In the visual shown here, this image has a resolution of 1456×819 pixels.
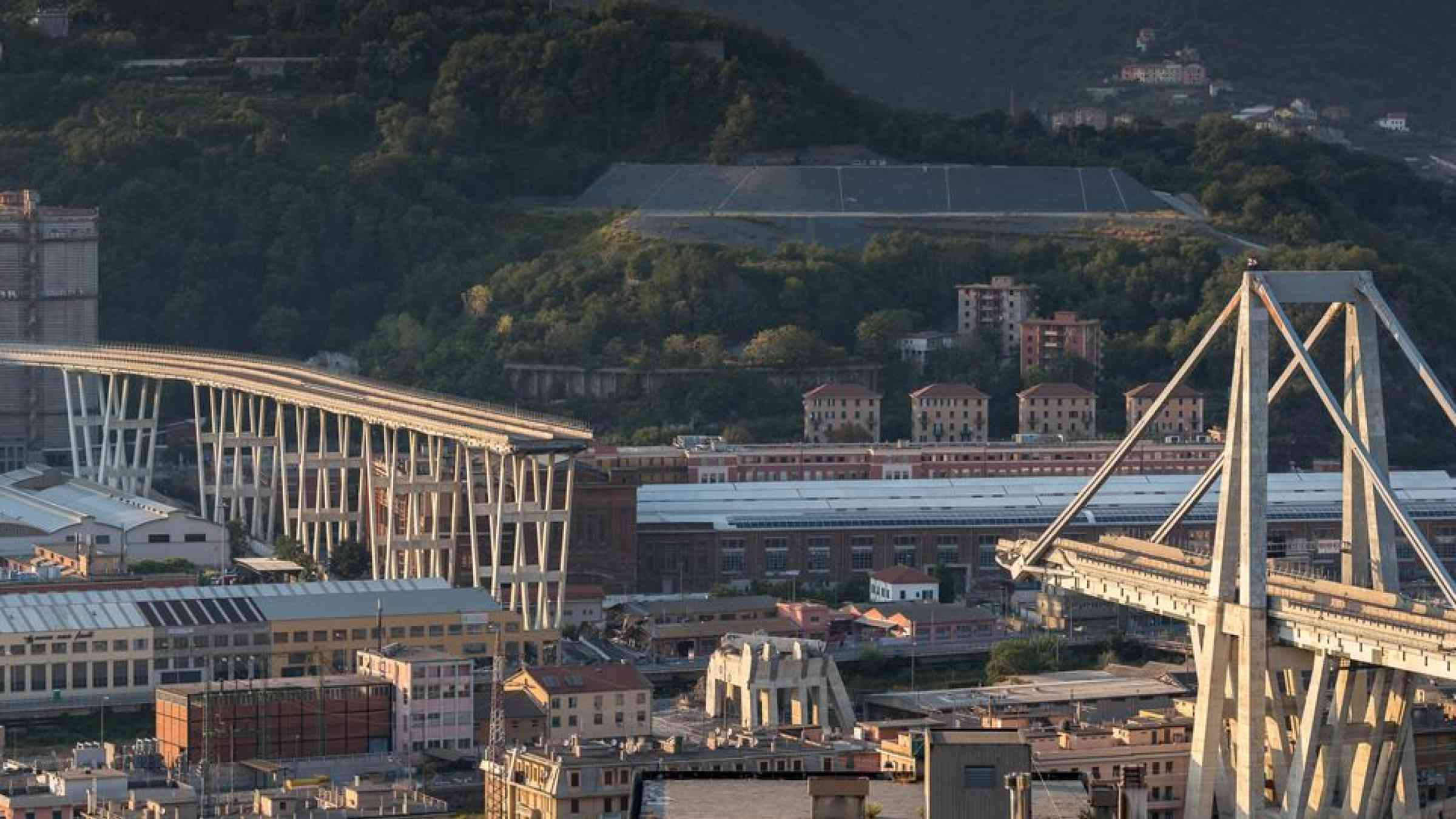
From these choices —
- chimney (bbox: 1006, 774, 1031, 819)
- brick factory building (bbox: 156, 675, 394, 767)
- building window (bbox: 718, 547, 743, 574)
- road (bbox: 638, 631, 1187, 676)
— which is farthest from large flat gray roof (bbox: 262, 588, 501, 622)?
chimney (bbox: 1006, 774, 1031, 819)

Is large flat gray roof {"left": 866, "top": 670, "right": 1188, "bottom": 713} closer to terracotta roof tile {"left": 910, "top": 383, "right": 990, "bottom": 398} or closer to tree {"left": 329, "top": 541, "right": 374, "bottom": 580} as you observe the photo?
tree {"left": 329, "top": 541, "right": 374, "bottom": 580}

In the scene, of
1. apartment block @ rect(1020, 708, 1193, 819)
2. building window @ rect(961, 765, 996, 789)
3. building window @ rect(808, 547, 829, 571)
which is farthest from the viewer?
building window @ rect(808, 547, 829, 571)

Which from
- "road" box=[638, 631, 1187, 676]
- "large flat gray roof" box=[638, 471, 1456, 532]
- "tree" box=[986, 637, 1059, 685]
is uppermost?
"large flat gray roof" box=[638, 471, 1456, 532]

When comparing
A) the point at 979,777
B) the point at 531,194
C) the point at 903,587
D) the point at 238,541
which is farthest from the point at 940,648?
the point at 531,194

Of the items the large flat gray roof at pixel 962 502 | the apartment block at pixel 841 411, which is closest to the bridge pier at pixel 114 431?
the large flat gray roof at pixel 962 502

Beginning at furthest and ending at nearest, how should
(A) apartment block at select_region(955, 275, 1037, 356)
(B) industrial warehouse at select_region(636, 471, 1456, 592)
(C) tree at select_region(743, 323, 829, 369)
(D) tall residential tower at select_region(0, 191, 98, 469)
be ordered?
(A) apartment block at select_region(955, 275, 1037, 356), (D) tall residential tower at select_region(0, 191, 98, 469), (C) tree at select_region(743, 323, 829, 369), (B) industrial warehouse at select_region(636, 471, 1456, 592)

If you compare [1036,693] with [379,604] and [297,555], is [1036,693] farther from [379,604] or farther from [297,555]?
[297,555]
